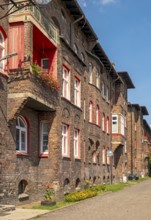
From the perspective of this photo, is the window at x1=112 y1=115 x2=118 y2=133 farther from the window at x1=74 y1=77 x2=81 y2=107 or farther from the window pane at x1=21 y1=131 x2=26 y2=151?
the window pane at x1=21 y1=131 x2=26 y2=151

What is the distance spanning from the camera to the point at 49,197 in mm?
19422

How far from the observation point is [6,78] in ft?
57.8

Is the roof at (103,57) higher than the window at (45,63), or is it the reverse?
the roof at (103,57)

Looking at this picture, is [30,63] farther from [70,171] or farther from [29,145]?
[70,171]

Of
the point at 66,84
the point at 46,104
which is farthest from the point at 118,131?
the point at 46,104

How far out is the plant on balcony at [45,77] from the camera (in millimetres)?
18625

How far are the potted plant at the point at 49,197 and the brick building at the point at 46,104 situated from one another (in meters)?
0.32

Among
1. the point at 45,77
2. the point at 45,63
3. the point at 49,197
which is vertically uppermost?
the point at 45,63

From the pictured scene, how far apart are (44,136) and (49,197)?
381 centimetres

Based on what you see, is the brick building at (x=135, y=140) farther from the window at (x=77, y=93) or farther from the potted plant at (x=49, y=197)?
the potted plant at (x=49, y=197)

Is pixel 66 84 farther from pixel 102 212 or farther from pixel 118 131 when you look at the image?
pixel 118 131

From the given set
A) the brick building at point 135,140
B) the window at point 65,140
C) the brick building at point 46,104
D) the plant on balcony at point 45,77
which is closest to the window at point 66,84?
the brick building at point 46,104

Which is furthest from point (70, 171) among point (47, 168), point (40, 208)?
point (40, 208)

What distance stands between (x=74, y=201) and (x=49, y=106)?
5.03 metres
